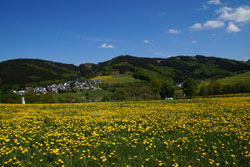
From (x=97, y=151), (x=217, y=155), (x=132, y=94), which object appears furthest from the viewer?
(x=132, y=94)

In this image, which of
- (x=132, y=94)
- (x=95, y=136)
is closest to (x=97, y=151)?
(x=95, y=136)

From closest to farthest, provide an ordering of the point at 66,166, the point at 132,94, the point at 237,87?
the point at 66,166, the point at 237,87, the point at 132,94

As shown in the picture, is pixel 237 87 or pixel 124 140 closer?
pixel 124 140

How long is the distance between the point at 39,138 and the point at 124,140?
13.0 feet

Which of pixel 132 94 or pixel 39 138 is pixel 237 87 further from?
pixel 39 138

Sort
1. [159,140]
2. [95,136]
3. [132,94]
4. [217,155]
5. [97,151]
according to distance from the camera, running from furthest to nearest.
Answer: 1. [132,94]
2. [95,136]
3. [159,140]
4. [97,151]
5. [217,155]

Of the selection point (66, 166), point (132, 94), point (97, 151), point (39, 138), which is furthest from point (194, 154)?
point (132, 94)

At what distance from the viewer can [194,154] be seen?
22.4ft

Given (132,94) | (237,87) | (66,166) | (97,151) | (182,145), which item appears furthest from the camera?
(132,94)

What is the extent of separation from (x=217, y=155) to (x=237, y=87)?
113 meters

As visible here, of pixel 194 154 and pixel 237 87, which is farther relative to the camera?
pixel 237 87

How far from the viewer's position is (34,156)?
6.55m

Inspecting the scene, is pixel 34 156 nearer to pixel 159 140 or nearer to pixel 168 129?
pixel 159 140

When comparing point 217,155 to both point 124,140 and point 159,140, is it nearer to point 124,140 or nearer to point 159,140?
point 159,140
